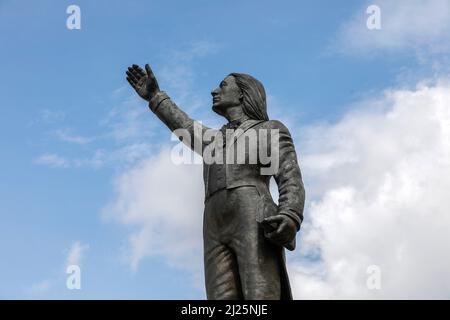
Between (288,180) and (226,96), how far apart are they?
1.72 metres

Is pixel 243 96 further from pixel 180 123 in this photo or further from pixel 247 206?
pixel 247 206

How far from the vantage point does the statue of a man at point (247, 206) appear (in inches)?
472

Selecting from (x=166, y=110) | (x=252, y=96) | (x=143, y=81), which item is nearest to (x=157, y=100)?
(x=166, y=110)

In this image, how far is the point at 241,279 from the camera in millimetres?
12062

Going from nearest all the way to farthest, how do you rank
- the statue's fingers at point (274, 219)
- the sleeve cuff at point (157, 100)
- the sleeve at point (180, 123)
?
the statue's fingers at point (274, 219) → the sleeve at point (180, 123) → the sleeve cuff at point (157, 100)

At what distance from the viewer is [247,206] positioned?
1226 centimetres

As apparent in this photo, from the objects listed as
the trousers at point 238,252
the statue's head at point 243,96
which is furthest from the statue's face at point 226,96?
the trousers at point 238,252

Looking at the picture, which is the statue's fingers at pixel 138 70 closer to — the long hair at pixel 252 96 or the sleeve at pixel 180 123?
the sleeve at pixel 180 123

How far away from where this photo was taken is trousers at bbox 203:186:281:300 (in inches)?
471

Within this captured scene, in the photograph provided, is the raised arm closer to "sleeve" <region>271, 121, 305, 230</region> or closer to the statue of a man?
the statue of a man

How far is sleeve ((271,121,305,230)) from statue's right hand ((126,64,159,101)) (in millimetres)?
1929
